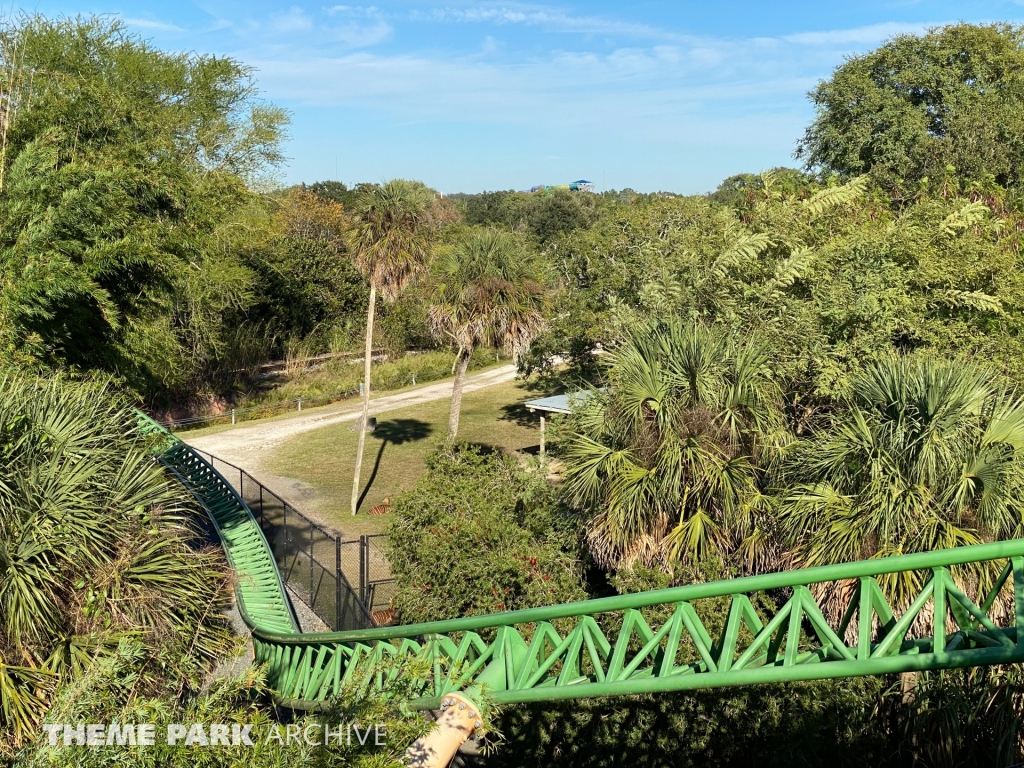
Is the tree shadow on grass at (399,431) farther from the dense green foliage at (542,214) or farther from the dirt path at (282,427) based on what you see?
the dense green foliage at (542,214)

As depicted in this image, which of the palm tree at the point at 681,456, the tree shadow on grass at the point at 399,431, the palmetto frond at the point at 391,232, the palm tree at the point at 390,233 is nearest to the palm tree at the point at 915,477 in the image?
the palm tree at the point at 681,456

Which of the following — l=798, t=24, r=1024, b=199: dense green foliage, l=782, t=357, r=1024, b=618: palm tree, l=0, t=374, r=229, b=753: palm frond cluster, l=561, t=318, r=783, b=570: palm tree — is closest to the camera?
l=0, t=374, r=229, b=753: palm frond cluster

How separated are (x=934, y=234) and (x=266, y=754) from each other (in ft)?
50.1

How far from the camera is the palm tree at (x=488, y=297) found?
21547 mm

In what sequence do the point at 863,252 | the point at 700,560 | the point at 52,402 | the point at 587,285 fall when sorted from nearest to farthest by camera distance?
the point at 52,402
the point at 700,560
the point at 863,252
the point at 587,285

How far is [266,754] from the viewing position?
4207 millimetres

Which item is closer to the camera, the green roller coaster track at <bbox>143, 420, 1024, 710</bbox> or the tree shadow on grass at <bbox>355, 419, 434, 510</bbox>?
the green roller coaster track at <bbox>143, 420, 1024, 710</bbox>

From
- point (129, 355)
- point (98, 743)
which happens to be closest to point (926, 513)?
point (98, 743)

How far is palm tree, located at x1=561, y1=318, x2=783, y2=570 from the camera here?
10.4 m

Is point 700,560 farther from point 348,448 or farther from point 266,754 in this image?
point 348,448

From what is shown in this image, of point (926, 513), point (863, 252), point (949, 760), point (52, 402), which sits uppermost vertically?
point (863, 252)

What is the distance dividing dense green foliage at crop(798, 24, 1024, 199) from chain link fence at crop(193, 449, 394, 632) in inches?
1071

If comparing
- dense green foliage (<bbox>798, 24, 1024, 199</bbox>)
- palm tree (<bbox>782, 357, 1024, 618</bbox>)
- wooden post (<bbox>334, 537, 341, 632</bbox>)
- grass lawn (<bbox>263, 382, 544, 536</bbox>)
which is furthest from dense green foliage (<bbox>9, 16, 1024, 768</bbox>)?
dense green foliage (<bbox>798, 24, 1024, 199</bbox>)

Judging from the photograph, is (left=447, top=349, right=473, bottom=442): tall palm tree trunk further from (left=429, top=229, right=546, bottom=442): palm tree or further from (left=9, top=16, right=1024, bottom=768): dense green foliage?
(left=429, top=229, right=546, bottom=442): palm tree
